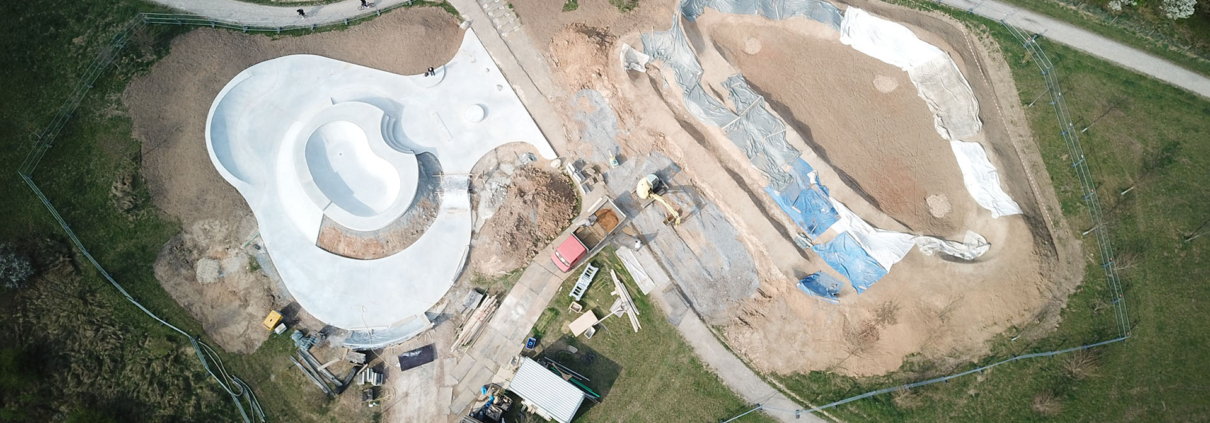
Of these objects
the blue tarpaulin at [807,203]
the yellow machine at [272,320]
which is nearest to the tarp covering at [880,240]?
the blue tarpaulin at [807,203]

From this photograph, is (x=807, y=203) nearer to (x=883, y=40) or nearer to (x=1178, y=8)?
(x=883, y=40)

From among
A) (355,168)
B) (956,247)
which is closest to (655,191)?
(956,247)

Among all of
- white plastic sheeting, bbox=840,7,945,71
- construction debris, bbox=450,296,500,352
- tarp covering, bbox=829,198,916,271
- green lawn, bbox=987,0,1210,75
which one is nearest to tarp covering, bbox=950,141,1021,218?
tarp covering, bbox=829,198,916,271

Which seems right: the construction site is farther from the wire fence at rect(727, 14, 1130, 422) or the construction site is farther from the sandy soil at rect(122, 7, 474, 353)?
the wire fence at rect(727, 14, 1130, 422)

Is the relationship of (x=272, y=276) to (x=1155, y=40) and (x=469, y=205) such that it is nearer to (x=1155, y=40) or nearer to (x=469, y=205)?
(x=469, y=205)

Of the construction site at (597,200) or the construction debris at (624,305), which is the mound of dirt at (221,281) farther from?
the construction debris at (624,305)

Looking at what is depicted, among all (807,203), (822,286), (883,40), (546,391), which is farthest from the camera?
(883,40)
